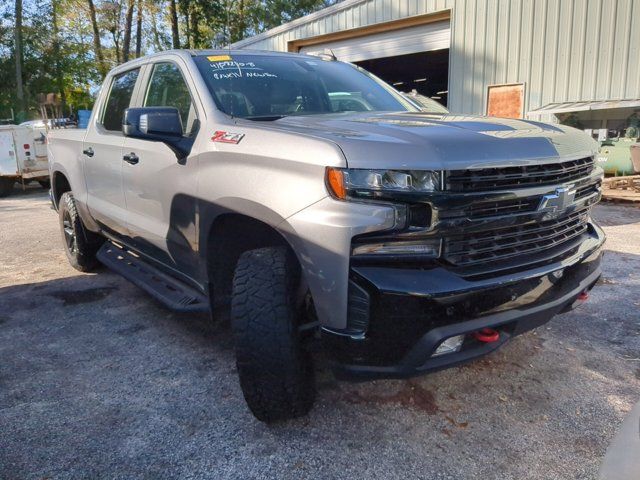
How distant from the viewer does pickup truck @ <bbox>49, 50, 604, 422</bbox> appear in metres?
2.11

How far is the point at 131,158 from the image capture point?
3.65 m

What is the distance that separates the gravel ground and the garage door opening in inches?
423

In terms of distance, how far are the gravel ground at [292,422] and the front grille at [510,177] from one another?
45.4 inches

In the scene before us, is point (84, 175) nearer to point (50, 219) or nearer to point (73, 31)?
point (50, 219)

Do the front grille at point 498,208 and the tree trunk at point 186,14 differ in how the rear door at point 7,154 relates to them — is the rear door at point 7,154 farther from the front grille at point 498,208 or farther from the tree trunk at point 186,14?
the tree trunk at point 186,14

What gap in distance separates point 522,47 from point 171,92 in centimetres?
869

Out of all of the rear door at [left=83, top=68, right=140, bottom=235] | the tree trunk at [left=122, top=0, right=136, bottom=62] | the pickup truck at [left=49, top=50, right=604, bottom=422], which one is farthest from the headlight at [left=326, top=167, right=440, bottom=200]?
the tree trunk at [left=122, top=0, right=136, bottom=62]

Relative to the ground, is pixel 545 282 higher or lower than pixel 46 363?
higher

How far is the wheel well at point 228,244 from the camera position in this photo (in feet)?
9.02

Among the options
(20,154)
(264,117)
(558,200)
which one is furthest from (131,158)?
(20,154)

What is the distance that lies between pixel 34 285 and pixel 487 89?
356 inches

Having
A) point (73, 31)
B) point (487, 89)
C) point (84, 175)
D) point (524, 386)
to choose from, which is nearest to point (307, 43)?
point (487, 89)

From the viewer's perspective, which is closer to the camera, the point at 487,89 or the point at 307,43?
the point at 487,89

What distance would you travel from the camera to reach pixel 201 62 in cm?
336
